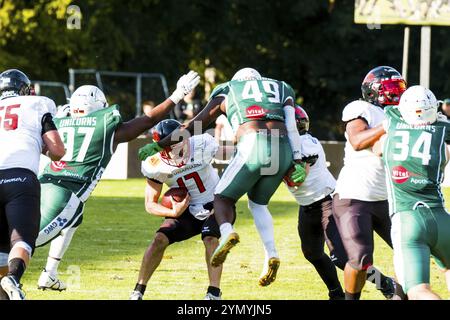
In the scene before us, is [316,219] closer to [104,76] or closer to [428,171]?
[428,171]

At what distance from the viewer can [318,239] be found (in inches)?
374

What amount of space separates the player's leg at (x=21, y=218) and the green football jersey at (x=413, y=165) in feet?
7.90

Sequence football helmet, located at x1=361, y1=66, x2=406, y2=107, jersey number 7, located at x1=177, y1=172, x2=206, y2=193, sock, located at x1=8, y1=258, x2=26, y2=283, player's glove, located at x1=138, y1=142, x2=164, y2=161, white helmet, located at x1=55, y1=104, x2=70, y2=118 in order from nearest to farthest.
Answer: sock, located at x1=8, y1=258, x2=26, y2=283 → football helmet, located at x1=361, y1=66, x2=406, y2=107 → player's glove, located at x1=138, y1=142, x2=164, y2=161 → jersey number 7, located at x1=177, y1=172, x2=206, y2=193 → white helmet, located at x1=55, y1=104, x2=70, y2=118

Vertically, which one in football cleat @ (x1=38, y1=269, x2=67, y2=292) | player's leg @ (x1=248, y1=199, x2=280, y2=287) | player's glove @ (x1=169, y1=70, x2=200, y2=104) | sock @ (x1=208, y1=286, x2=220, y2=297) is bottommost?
football cleat @ (x1=38, y1=269, x2=67, y2=292)

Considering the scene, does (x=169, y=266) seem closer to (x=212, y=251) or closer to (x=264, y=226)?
(x=212, y=251)

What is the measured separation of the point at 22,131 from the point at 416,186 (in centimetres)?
277

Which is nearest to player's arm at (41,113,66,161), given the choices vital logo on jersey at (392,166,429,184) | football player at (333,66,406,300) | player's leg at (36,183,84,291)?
player's leg at (36,183,84,291)

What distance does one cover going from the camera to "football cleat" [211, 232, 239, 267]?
852 centimetres

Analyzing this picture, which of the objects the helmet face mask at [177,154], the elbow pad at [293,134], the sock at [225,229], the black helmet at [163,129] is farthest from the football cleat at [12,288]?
the elbow pad at [293,134]

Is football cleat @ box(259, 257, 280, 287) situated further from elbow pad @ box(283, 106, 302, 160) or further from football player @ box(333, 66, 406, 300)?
elbow pad @ box(283, 106, 302, 160)

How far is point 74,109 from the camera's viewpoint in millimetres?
9789

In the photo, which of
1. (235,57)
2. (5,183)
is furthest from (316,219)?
(235,57)

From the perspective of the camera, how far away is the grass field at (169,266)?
9.85 metres

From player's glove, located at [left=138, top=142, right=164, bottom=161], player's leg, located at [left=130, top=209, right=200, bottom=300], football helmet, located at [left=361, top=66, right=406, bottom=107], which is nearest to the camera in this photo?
football helmet, located at [left=361, top=66, right=406, bottom=107]
